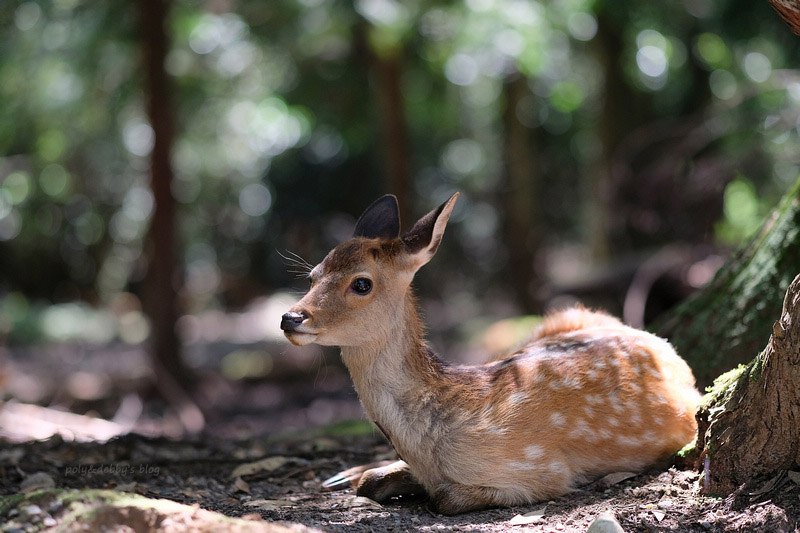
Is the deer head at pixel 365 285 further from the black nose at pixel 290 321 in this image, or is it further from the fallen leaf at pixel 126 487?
the fallen leaf at pixel 126 487

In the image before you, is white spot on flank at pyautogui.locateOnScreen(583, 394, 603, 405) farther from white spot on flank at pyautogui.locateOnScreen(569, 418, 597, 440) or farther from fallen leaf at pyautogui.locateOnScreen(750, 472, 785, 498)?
fallen leaf at pyautogui.locateOnScreen(750, 472, 785, 498)

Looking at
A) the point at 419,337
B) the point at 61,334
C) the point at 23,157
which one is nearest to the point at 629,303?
the point at 419,337

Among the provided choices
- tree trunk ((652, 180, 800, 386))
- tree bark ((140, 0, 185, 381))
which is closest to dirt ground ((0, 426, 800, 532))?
tree trunk ((652, 180, 800, 386))

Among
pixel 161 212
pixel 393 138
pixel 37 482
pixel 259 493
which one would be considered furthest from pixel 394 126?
pixel 37 482

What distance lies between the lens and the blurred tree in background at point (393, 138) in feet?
31.0

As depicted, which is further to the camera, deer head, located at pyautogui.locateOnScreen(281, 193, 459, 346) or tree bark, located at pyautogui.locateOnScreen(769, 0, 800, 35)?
deer head, located at pyautogui.locateOnScreen(281, 193, 459, 346)

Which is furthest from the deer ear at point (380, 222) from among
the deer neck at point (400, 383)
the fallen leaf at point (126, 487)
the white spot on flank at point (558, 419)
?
the fallen leaf at point (126, 487)

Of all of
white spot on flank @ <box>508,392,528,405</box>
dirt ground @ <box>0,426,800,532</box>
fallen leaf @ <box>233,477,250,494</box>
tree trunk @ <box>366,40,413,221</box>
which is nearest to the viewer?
dirt ground @ <box>0,426,800,532</box>

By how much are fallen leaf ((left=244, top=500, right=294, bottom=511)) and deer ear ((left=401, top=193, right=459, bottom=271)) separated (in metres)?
1.47

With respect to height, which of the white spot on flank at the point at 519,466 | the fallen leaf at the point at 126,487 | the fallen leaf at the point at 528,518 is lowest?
the fallen leaf at the point at 126,487

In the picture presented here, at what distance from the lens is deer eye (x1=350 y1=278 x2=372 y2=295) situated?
432 centimetres

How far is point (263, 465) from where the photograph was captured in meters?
5.21

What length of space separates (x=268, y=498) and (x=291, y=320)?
119 centimetres

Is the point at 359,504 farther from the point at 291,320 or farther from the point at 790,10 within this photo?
the point at 790,10
